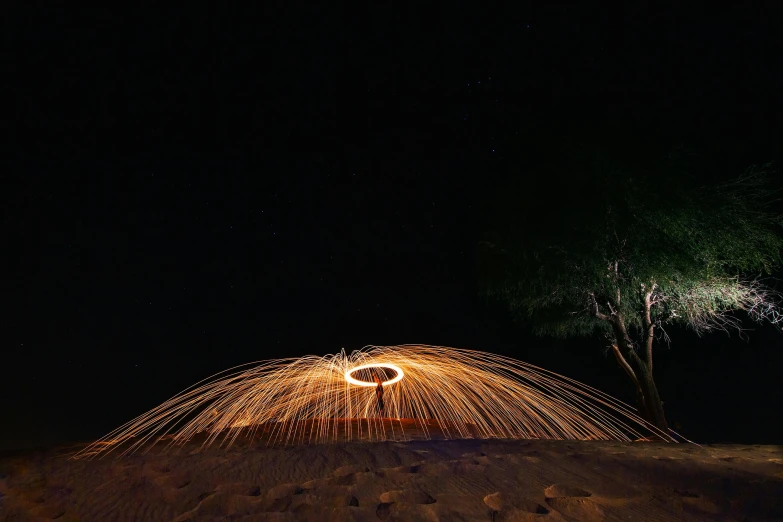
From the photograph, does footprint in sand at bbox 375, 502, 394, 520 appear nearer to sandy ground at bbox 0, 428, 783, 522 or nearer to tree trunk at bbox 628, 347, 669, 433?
sandy ground at bbox 0, 428, 783, 522

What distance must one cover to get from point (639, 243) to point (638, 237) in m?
0.11

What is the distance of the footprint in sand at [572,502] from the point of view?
3102mm

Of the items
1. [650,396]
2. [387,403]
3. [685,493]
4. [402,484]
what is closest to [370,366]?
[387,403]

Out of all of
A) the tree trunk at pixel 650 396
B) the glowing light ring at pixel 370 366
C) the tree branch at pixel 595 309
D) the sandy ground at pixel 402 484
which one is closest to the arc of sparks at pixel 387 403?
the glowing light ring at pixel 370 366

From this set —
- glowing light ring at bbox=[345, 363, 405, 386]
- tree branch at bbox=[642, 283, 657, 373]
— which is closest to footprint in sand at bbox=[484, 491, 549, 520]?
glowing light ring at bbox=[345, 363, 405, 386]

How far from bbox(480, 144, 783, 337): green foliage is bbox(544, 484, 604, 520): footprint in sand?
571 centimetres

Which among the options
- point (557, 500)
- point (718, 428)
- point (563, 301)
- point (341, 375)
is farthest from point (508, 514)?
point (718, 428)

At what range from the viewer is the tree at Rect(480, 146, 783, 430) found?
27.6ft

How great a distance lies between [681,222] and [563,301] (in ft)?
8.68

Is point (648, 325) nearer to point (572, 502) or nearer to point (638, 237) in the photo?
point (638, 237)

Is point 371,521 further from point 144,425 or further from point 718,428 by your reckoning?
point 718,428

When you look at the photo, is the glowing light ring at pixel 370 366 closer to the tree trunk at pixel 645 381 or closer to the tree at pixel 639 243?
the tree at pixel 639 243

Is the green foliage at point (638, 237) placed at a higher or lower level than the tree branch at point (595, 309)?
higher

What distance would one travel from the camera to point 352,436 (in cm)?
512
